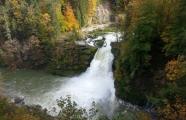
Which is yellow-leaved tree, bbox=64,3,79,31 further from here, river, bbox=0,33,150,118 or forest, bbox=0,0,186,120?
river, bbox=0,33,150,118

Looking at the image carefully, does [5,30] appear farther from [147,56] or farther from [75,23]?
[147,56]

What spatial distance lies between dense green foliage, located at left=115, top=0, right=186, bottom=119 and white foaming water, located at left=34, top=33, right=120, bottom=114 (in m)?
3.73

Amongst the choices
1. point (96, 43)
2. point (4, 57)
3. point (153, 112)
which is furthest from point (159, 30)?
point (4, 57)

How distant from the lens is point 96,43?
215 ft

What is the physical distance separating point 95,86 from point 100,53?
9.17m

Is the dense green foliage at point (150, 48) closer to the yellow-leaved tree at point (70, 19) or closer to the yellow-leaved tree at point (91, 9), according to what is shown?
the yellow-leaved tree at point (70, 19)

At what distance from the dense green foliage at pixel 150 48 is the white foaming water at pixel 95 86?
373cm

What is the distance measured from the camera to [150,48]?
43125mm

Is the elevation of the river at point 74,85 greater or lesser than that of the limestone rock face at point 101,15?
lesser

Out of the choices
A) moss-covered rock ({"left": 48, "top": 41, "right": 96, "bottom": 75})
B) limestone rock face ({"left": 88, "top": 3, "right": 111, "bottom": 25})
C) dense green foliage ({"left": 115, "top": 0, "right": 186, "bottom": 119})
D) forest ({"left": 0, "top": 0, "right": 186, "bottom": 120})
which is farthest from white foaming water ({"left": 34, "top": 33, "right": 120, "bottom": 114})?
limestone rock face ({"left": 88, "top": 3, "right": 111, "bottom": 25})

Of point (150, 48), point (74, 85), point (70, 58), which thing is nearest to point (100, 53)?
point (70, 58)

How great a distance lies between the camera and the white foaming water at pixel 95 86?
4872cm

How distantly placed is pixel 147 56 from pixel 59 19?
34.6m

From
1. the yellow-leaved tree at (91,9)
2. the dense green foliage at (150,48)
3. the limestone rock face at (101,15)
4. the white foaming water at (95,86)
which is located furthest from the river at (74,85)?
the limestone rock face at (101,15)
